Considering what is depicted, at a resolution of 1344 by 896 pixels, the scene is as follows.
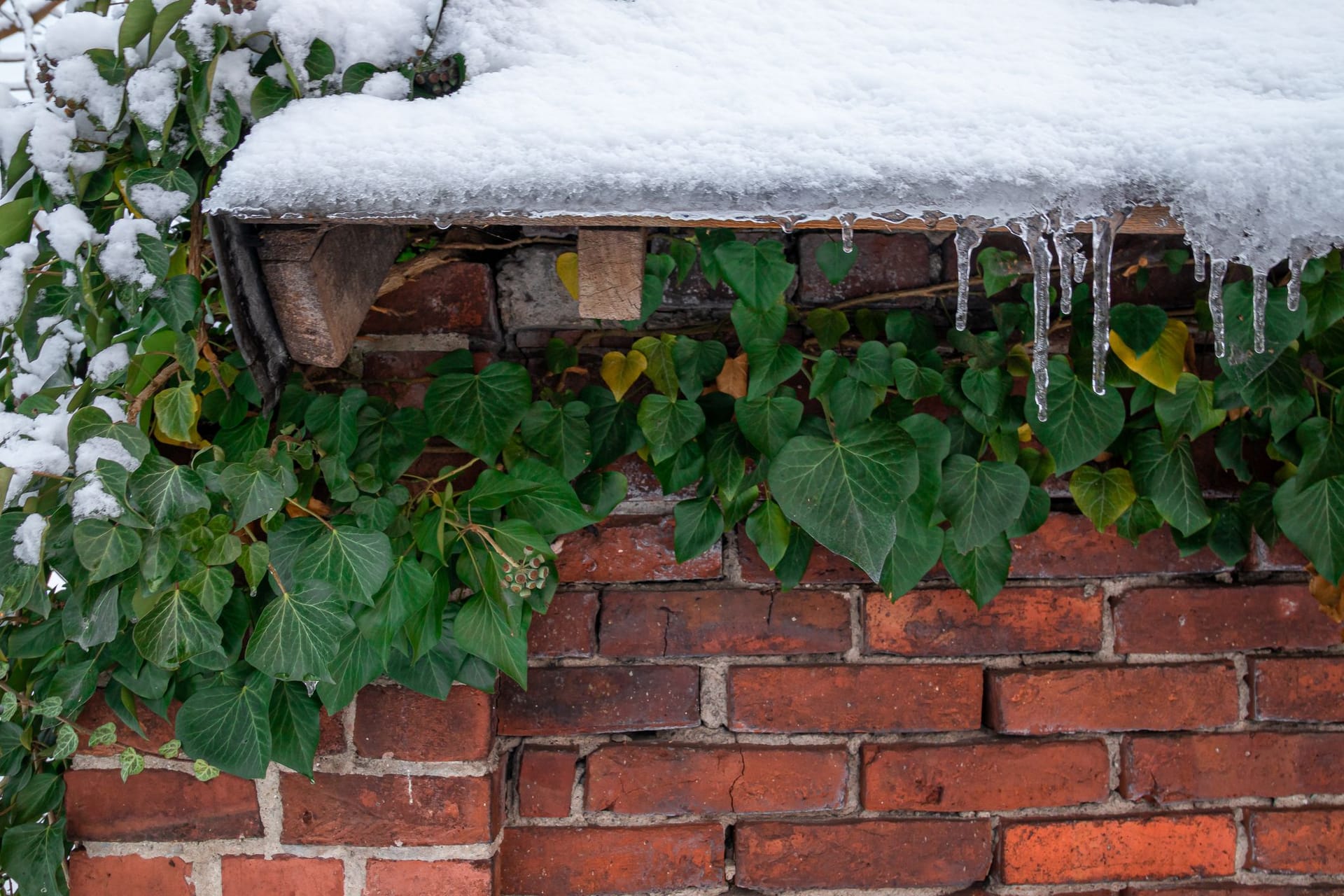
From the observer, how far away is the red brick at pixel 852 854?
2.99 feet

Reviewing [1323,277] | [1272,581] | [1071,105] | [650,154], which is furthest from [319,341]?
[1272,581]

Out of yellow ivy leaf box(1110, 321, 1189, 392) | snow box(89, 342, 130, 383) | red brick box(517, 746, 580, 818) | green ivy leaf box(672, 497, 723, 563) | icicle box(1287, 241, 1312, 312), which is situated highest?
icicle box(1287, 241, 1312, 312)

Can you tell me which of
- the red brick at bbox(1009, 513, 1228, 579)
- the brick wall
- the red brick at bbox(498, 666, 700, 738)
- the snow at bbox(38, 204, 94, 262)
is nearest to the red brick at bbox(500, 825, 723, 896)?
the brick wall

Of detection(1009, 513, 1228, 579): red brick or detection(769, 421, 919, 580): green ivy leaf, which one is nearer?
detection(769, 421, 919, 580): green ivy leaf

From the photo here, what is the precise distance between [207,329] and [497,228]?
282 millimetres

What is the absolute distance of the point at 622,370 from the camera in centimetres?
83

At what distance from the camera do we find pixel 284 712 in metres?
0.78

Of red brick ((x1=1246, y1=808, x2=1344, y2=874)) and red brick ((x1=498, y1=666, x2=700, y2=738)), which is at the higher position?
red brick ((x1=498, y1=666, x2=700, y2=738))

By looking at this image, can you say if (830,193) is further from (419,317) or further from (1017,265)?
(419,317)

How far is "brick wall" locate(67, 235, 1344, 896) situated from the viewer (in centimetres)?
85

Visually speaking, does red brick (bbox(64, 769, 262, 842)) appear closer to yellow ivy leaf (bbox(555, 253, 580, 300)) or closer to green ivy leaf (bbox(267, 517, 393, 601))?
green ivy leaf (bbox(267, 517, 393, 601))

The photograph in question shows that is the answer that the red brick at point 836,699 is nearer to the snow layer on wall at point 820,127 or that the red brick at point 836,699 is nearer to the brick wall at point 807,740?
the brick wall at point 807,740

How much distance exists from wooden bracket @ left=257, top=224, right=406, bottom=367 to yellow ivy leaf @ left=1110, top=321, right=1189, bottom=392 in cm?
68

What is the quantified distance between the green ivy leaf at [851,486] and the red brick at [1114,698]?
0.31 metres
